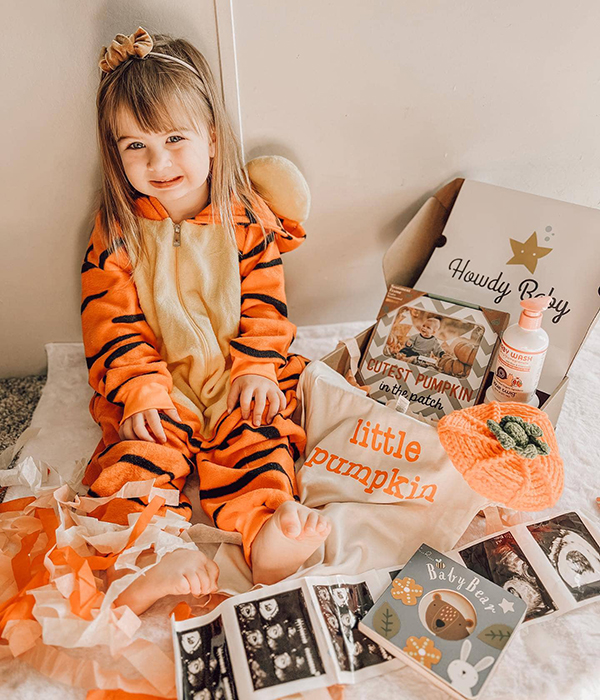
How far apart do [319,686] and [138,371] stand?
1.83 ft

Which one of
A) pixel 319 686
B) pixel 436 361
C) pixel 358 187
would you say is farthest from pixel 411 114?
pixel 319 686

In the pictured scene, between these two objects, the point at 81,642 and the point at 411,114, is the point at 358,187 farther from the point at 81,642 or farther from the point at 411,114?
the point at 81,642

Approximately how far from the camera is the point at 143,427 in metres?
0.98

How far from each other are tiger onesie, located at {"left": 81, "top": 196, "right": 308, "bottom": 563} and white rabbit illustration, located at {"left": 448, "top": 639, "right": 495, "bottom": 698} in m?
0.33

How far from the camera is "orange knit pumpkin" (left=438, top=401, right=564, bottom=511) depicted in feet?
2.79

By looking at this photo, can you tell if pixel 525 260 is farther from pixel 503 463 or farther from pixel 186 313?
pixel 186 313

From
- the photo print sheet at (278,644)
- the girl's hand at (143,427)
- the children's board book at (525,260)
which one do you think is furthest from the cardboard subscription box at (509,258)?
the photo print sheet at (278,644)

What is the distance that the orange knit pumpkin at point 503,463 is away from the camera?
0.85 meters

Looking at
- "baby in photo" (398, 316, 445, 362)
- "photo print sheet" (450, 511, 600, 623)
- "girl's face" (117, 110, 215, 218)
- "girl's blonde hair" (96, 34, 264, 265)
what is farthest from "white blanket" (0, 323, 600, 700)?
"girl's face" (117, 110, 215, 218)

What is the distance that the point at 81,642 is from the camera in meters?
0.77

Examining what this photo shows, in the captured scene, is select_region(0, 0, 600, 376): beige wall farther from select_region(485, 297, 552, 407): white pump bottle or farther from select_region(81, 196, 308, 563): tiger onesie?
select_region(485, 297, 552, 407): white pump bottle

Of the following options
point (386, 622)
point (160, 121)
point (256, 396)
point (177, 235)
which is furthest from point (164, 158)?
point (386, 622)

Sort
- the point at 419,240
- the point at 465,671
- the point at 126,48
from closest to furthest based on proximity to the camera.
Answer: the point at 465,671
the point at 126,48
the point at 419,240

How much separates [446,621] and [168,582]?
0.38 metres
